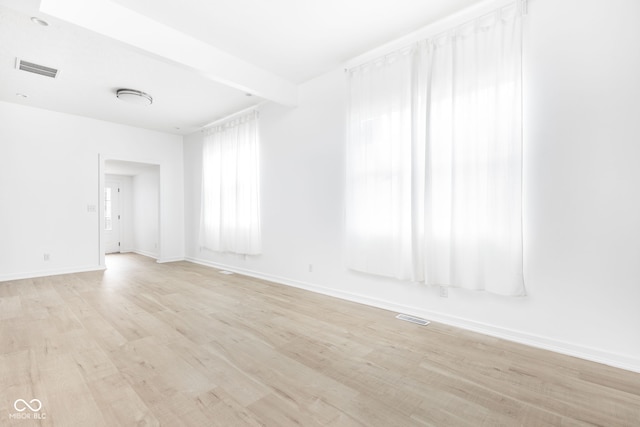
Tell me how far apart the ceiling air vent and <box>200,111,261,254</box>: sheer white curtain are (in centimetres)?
245

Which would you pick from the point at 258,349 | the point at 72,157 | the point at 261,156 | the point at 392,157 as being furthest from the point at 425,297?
the point at 72,157

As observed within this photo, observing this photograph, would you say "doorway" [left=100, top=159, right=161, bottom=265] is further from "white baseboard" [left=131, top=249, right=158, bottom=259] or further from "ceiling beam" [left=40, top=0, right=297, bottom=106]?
"ceiling beam" [left=40, top=0, right=297, bottom=106]

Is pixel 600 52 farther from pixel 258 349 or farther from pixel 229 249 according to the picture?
pixel 229 249

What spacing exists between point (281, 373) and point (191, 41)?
3296 millimetres

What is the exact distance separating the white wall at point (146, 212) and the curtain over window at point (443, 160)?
5.83m

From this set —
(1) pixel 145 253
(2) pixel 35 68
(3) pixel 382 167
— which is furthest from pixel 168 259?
(3) pixel 382 167

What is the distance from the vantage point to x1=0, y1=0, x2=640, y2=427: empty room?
1790 mm

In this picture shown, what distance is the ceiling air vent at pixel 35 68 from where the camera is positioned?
3.41 metres

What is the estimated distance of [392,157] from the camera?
3.12 m

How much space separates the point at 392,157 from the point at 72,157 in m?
5.82

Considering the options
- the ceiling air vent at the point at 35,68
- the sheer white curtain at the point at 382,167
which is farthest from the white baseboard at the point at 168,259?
the sheer white curtain at the point at 382,167

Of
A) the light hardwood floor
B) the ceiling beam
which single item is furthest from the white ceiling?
the light hardwood floor

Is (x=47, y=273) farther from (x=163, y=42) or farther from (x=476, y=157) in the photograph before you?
(x=476, y=157)

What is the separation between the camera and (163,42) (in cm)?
284
